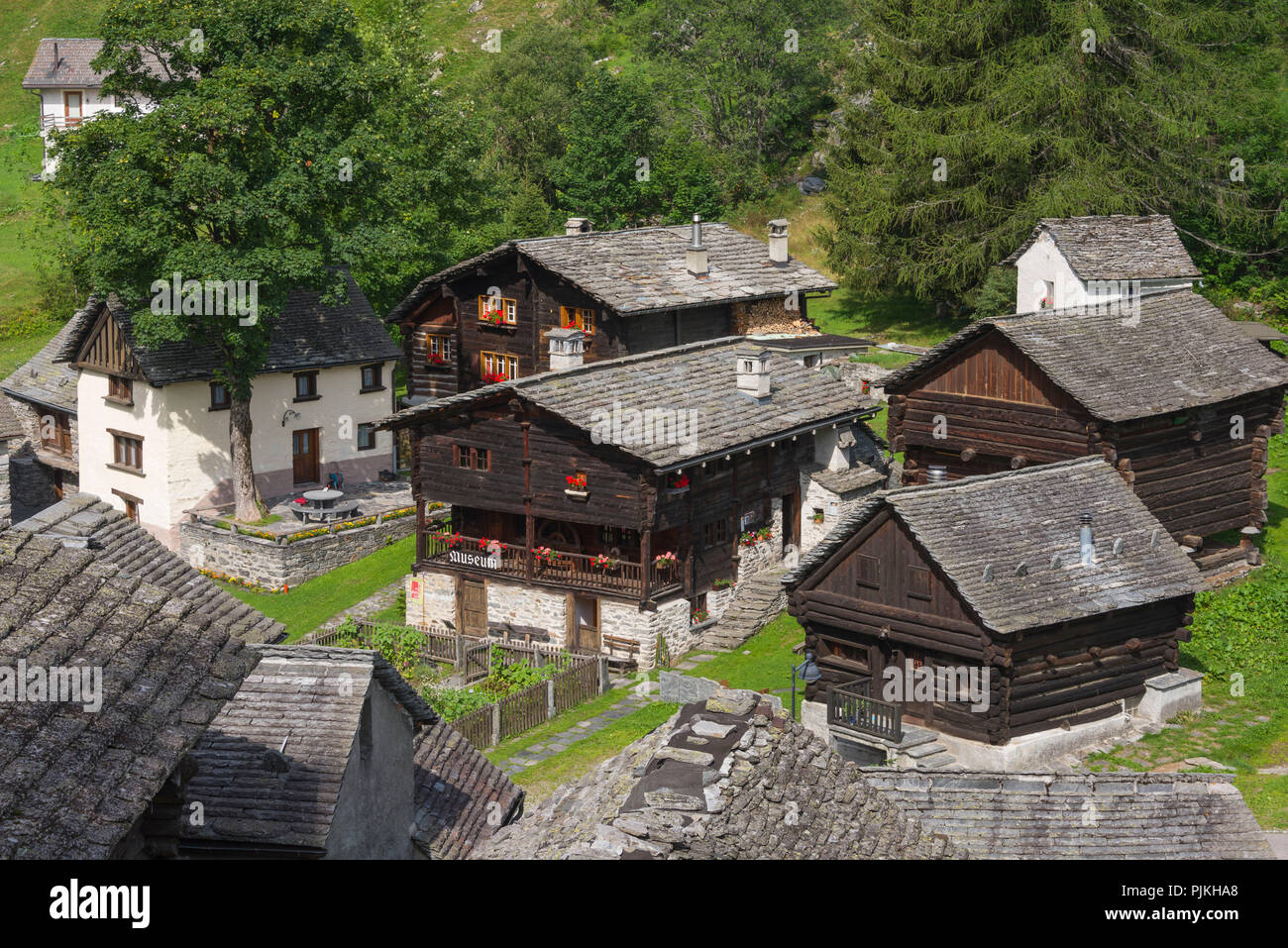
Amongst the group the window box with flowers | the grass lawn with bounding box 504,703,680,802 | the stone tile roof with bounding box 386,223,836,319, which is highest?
the stone tile roof with bounding box 386,223,836,319

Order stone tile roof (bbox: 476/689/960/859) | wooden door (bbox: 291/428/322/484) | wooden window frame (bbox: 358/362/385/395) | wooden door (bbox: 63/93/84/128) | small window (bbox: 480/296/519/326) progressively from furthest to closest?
wooden door (bbox: 63/93/84/128) < wooden window frame (bbox: 358/362/385/395) < wooden door (bbox: 291/428/322/484) < small window (bbox: 480/296/519/326) < stone tile roof (bbox: 476/689/960/859)

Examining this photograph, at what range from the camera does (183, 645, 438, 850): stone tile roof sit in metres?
18.5

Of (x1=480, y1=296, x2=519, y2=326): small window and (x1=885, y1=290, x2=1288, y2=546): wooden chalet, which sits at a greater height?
(x1=480, y1=296, x2=519, y2=326): small window

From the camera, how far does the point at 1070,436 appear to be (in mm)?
35438

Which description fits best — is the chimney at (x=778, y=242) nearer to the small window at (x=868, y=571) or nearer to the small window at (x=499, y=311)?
the small window at (x=499, y=311)

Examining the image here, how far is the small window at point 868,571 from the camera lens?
29484 mm

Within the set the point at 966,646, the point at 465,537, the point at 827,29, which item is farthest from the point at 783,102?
the point at 966,646

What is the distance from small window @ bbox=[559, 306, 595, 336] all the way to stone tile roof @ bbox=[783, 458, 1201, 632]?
18232mm

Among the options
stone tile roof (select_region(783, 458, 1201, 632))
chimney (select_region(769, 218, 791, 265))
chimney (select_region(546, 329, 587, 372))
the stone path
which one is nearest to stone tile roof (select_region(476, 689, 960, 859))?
stone tile roof (select_region(783, 458, 1201, 632))

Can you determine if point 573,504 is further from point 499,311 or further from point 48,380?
point 48,380

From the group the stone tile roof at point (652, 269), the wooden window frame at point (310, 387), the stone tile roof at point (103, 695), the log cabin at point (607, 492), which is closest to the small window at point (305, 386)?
the wooden window frame at point (310, 387)

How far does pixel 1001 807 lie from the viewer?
67.2 ft

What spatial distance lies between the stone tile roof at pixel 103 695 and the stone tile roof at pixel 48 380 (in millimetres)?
39899

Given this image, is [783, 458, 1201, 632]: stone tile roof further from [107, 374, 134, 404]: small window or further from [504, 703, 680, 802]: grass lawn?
[107, 374, 134, 404]: small window
